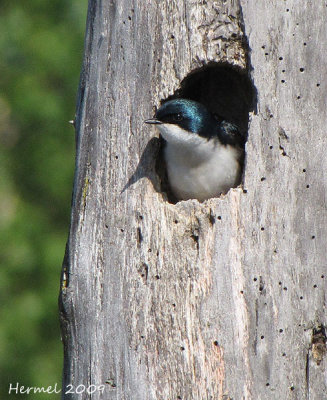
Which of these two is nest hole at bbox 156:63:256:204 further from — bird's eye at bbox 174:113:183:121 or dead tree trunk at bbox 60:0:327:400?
dead tree trunk at bbox 60:0:327:400

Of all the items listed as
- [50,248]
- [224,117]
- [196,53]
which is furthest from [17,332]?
[196,53]

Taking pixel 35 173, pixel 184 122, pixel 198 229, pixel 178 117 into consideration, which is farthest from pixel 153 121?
pixel 35 173

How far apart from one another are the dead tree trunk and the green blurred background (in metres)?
1.91

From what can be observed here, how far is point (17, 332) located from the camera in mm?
5152

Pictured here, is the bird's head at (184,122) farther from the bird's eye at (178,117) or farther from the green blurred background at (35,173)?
the green blurred background at (35,173)

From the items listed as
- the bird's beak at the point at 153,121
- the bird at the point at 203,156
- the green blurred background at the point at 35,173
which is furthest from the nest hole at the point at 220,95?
the green blurred background at the point at 35,173

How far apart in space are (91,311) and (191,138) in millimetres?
1067

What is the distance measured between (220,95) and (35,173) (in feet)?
6.15

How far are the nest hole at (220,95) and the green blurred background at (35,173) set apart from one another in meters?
1.57

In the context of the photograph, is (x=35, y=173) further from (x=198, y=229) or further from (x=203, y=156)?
(x=198, y=229)

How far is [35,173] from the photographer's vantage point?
560 centimetres

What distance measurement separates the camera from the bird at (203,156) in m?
3.73

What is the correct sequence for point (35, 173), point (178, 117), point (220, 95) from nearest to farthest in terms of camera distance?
point (178, 117)
point (220, 95)
point (35, 173)

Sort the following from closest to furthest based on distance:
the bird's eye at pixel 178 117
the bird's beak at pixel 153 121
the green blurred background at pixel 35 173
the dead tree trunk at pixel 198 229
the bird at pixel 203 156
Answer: the dead tree trunk at pixel 198 229, the bird's beak at pixel 153 121, the bird's eye at pixel 178 117, the bird at pixel 203 156, the green blurred background at pixel 35 173
